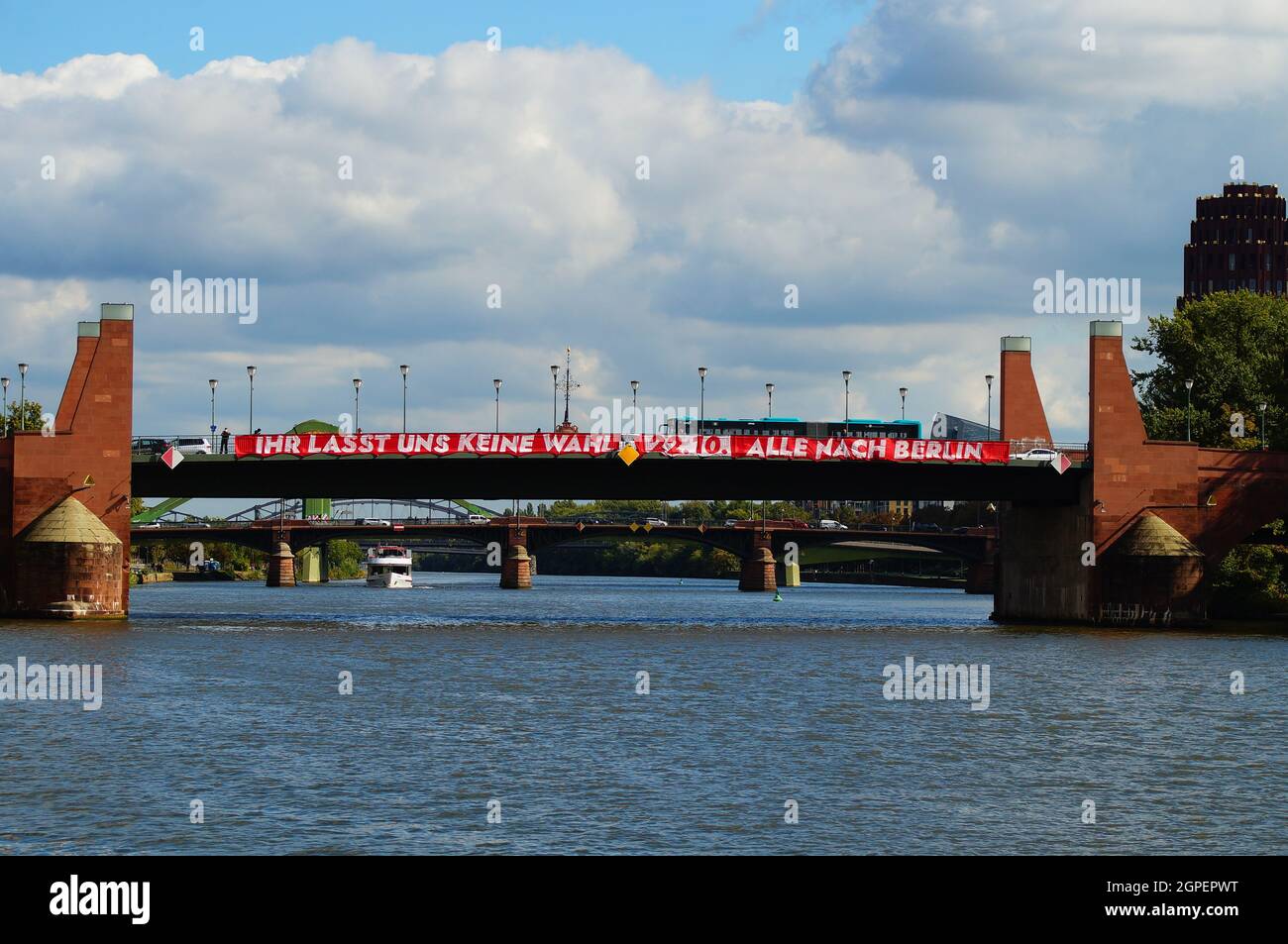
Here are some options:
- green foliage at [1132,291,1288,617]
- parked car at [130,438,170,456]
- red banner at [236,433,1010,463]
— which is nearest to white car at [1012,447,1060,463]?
red banner at [236,433,1010,463]

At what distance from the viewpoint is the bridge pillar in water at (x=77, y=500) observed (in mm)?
94188

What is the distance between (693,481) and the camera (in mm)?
105875

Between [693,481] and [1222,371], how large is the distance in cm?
5002

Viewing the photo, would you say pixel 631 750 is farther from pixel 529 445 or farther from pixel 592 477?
pixel 592 477

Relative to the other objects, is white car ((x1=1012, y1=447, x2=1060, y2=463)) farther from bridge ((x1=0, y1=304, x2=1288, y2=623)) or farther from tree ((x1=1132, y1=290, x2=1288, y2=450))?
tree ((x1=1132, y1=290, x2=1288, y2=450))

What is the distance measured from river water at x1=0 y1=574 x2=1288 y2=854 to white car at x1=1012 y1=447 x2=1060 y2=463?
1719 centimetres

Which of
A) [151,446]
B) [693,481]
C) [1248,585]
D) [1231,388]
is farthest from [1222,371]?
[151,446]

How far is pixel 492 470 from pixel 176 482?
19508 millimetres

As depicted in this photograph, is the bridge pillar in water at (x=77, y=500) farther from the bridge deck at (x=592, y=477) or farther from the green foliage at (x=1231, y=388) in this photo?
the green foliage at (x=1231, y=388)

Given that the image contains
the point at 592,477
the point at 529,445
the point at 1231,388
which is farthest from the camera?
the point at 1231,388

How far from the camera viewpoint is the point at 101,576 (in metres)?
95.9

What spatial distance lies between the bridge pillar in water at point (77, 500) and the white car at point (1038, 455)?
179ft
